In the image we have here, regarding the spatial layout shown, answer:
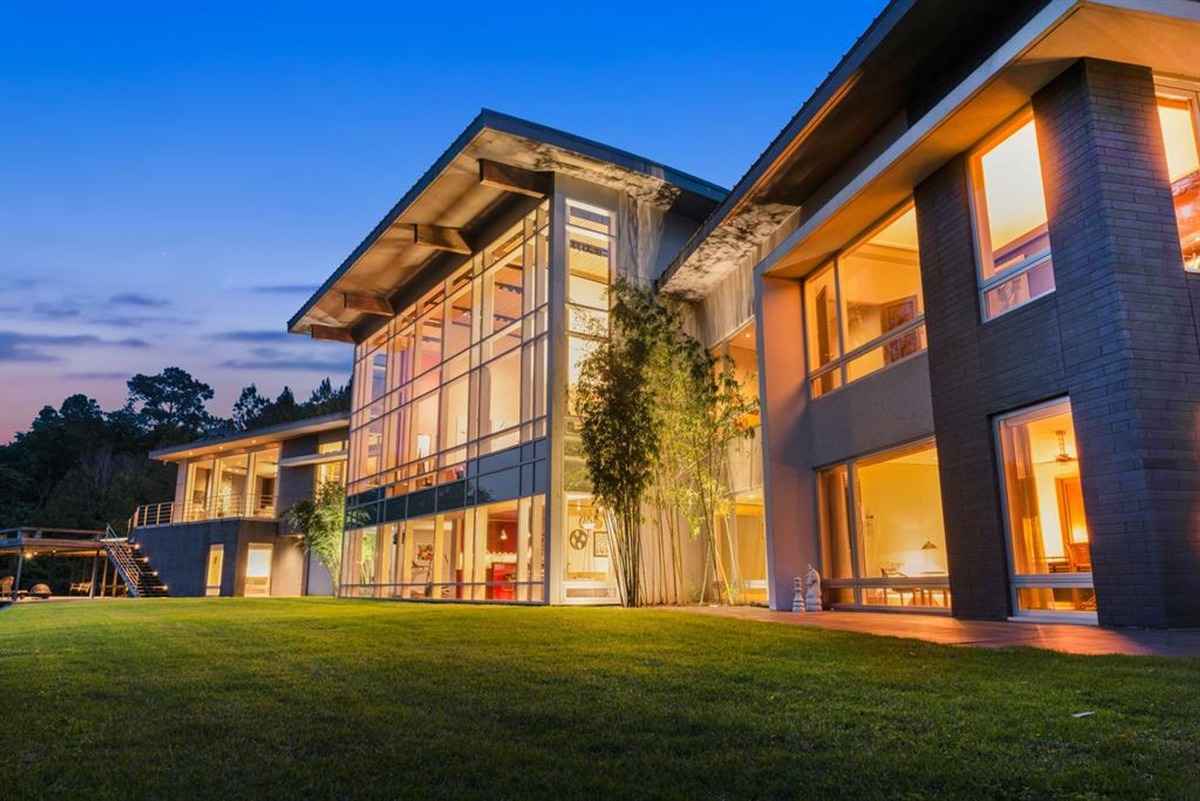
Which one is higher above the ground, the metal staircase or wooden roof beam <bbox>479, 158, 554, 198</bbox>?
wooden roof beam <bbox>479, 158, 554, 198</bbox>

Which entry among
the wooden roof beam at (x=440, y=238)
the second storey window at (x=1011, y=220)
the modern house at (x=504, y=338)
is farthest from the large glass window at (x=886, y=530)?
the wooden roof beam at (x=440, y=238)

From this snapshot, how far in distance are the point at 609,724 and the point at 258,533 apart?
88.7ft

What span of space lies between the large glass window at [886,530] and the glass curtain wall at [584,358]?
3819 mm

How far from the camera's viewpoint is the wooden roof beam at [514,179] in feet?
44.1

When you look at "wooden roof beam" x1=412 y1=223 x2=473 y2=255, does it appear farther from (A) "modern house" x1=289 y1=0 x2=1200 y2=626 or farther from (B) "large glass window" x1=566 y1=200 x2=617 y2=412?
(B) "large glass window" x1=566 y1=200 x2=617 y2=412

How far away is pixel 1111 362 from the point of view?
6.16m

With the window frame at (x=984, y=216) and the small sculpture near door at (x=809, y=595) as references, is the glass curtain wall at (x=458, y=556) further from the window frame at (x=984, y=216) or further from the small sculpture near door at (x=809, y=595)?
the window frame at (x=984, y=216)

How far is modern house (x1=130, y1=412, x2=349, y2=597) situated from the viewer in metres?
26.5

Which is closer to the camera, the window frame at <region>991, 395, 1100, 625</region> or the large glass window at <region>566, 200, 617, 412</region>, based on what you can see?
the window frame at <region>991, 395, 1100, 625</region>

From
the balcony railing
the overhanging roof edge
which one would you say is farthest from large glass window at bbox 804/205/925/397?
the balcony railing

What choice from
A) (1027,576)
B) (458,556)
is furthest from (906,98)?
(458,556)

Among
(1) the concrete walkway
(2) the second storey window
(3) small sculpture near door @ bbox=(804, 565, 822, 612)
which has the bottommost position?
(1) the concrete walkway

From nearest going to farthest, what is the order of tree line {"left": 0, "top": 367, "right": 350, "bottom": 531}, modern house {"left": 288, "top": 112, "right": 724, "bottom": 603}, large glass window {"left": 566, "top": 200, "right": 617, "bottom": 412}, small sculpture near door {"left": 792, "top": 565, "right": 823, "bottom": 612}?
small sculpture near door {"left": 792, "top": 565, "right": 823, "bottom": 612}
modern house {"left": 288, "top": 112, "right": 724, "bottom": 603}
large glass window {"left": 566, "top": 200, "right": 617, "bottom": 412}
tree line {"left": 0, "top": 367, "right": 350, "bottom": 531}

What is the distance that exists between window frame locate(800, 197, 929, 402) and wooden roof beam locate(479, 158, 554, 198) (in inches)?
199
